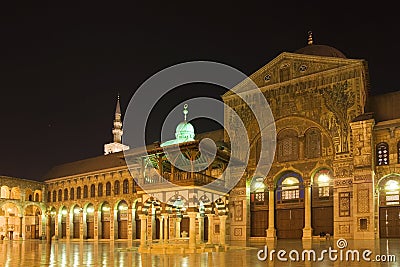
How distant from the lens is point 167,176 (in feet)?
77.0

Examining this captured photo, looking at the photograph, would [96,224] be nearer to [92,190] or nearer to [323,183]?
[92,190]

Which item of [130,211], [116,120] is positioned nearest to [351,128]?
[130,211]

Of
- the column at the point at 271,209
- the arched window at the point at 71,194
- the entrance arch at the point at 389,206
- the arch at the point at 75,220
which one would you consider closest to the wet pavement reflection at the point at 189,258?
the entrance arch at the point at 389,206

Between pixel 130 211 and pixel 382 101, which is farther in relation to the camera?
pixel 130 211

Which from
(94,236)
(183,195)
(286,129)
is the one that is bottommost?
(94,236)

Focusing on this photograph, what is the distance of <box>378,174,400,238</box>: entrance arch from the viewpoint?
93.8 feet

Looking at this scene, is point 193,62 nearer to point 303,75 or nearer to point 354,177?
point 303,75

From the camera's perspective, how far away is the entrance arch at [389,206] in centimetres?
2859

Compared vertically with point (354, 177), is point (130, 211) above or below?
below

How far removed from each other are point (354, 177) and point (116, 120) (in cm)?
5918

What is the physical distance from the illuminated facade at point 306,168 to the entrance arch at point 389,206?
0.06 metres

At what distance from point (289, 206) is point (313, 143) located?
4.81 m

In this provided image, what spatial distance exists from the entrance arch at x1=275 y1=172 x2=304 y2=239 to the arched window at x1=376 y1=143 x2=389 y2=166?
214 inches

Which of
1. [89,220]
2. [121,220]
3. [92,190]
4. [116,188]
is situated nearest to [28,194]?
[89,220]
